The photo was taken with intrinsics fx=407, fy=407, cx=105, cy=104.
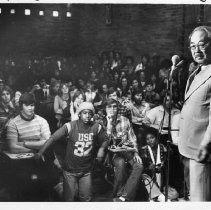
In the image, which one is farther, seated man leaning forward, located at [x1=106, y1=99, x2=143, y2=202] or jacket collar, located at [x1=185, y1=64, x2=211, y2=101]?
seated man leaning forward, located at [x1=106, y1=99, x2=143, y2=202]

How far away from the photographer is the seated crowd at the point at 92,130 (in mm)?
4453

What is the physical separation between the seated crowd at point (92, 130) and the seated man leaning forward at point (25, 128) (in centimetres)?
1

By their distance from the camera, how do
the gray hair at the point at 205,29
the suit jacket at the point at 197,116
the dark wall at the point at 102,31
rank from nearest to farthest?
1. the suit jacket at the point at 197,116
2. the gray hair at the point at 205,29
3. the dark wall at the point at 102,31

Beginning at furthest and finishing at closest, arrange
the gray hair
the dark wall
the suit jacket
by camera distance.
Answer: the dark wall < the gray hair < the suit jacket

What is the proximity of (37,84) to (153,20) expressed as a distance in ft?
4.75

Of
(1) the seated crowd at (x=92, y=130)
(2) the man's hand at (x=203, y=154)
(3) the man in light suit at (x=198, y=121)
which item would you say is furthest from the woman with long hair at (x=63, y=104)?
(2) the man's hand at (x=203, y=154)

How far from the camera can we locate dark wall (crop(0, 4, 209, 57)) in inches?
175

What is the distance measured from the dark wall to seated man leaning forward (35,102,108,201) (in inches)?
28.5

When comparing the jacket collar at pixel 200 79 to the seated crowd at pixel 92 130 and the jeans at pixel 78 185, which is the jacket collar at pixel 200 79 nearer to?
the seated crowd at pixel 92 130

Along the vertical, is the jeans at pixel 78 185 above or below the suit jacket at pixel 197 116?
below

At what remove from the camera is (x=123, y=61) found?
14.6 feet

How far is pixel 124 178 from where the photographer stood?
14.7 ft

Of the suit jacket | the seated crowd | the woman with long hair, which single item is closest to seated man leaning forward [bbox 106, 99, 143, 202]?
the seated crowd

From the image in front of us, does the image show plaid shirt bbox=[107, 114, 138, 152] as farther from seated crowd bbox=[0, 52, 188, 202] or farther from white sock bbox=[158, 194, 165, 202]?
white sock bbox=[158, 194, 165, 202]
